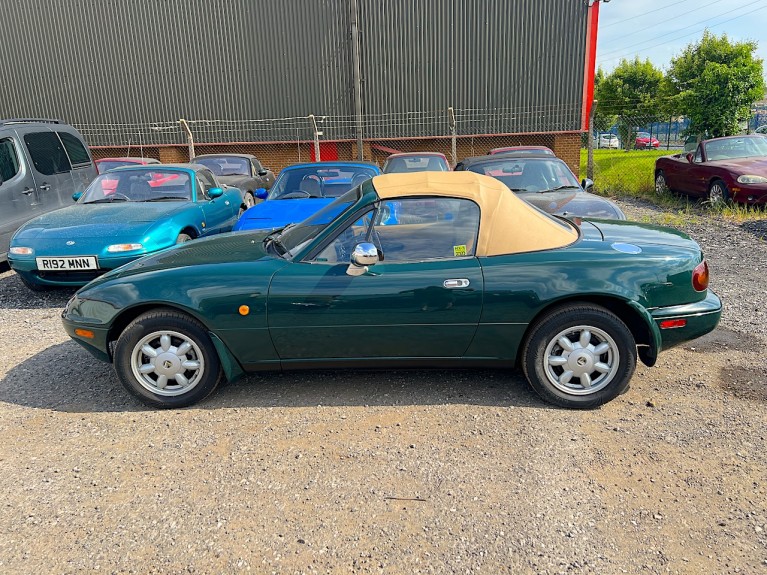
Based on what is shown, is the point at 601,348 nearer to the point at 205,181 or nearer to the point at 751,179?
the point at 205,181

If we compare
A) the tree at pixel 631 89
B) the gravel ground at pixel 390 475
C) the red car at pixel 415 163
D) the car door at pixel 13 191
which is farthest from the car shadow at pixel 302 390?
the tree at pixel 631 89

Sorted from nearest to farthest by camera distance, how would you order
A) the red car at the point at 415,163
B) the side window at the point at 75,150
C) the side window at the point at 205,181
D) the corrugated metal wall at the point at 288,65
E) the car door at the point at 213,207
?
the car door at the point at 213,207
the side window at the point at 205,181
the side window at the point at 75,150
the red car at the point at 415,163
the corrugated metal wall at the point at 288,65

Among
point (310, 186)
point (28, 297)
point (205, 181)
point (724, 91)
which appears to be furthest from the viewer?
point (724, 91)

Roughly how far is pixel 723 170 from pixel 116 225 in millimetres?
10136

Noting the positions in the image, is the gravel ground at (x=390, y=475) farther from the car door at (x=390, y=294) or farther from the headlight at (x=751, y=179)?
the headlight at (x=751, y=179)

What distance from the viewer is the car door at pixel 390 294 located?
3.37 m

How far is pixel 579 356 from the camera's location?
3.42 m

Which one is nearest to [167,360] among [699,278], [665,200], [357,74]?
[699,278]

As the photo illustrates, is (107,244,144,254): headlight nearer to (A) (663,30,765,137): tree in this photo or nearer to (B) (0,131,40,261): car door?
(B) (0,131,40,261): car door

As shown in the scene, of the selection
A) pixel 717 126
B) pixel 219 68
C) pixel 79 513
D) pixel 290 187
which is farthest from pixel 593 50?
pixel 79 513

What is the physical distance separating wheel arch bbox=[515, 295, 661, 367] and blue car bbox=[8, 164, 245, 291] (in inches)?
163

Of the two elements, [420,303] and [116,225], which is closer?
[420,303]

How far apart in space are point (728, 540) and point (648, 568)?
44cm

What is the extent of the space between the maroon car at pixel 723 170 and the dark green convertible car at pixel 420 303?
297 inches
